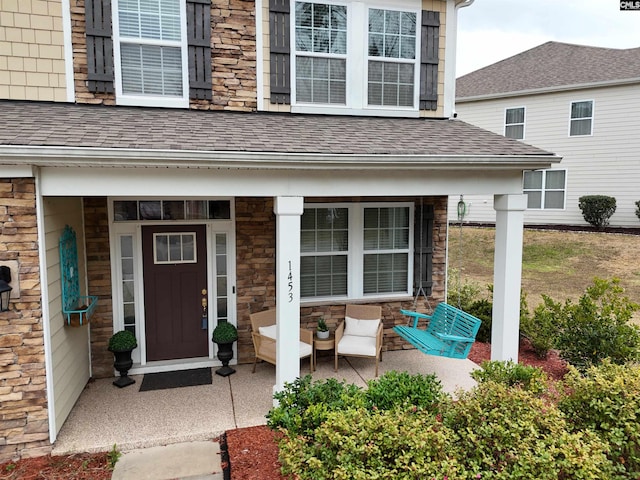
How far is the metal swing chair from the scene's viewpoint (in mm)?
5941

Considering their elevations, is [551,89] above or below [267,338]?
above

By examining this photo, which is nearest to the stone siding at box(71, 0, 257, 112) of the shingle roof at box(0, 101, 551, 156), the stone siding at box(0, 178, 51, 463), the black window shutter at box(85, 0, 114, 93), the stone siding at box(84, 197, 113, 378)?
the shingle roof at box(0, 101, 551, 156)

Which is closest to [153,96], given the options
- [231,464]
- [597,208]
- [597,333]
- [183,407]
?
[183,407]

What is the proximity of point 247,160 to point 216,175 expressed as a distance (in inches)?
16.3

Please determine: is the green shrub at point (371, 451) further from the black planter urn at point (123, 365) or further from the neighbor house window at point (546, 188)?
the neighbor house window at point (546, 188)

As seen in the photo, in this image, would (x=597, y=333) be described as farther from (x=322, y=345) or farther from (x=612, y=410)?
(x=322, y=345)

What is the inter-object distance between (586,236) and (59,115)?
15.1 m

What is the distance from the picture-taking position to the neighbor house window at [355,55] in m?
6.43

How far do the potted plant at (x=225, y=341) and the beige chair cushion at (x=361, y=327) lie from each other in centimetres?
170

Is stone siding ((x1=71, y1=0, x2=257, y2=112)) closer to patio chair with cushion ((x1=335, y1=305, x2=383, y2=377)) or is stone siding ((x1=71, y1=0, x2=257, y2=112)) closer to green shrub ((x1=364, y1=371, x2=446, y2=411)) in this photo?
patio chair with cushion ((x1=335, y1=305, x2=383, y2=377))

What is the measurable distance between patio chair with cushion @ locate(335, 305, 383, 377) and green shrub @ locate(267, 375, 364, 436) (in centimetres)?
193

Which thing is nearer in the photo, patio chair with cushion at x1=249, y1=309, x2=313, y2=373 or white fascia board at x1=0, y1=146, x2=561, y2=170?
white fascia board at x1=0, y1=146, x2=561, y2=170

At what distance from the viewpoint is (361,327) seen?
22.3 feet

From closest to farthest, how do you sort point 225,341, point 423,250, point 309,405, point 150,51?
point 309,405
point 150,51
point 225,341
point 423,250
